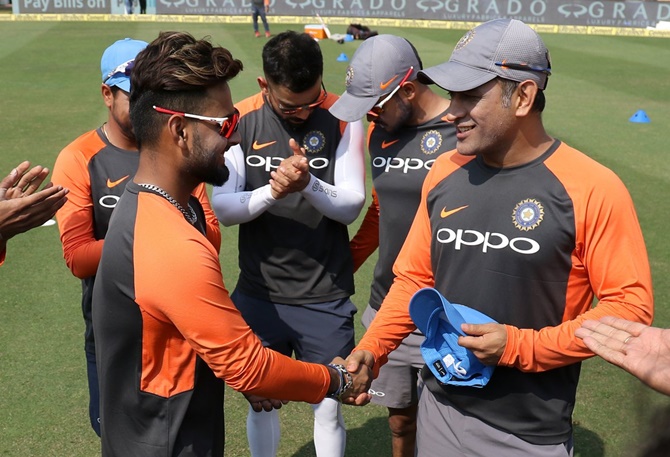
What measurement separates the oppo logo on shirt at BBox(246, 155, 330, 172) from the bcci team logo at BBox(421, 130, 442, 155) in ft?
1.90

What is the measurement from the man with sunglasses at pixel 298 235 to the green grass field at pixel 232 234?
81 centimetres

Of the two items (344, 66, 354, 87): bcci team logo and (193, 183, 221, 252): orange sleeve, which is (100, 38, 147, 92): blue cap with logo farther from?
(344, 66, 354, 87): bcci team logo

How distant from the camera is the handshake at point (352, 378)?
3273 millimetres

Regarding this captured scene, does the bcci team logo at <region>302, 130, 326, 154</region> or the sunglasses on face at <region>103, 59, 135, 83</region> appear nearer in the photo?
the sunglasses on face at <region>103, 59, 135, 83</region>

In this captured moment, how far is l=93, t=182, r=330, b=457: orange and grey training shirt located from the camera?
271 cm

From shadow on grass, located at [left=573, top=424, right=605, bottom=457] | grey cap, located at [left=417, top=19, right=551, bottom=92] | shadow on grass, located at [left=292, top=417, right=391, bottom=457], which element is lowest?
shadow on grass, located at [left=292, top=417, right=391, bottom=457]

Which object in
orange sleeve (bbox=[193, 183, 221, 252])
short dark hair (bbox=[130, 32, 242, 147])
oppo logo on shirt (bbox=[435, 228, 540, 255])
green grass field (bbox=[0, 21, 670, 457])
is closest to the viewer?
short dark hair (bbox=[130, 32, 242, 147])

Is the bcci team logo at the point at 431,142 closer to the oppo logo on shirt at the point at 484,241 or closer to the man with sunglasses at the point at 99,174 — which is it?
the oppo logo on shirt at the point at 484,241

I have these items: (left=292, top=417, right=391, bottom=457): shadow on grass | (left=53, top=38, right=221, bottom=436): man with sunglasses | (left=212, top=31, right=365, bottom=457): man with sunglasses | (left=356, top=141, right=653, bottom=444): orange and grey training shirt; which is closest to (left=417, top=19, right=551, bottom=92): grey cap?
(left=356, top=141, right=653, bottom=444): orange and grey training shirt

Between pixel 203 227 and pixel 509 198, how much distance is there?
128 centimetres

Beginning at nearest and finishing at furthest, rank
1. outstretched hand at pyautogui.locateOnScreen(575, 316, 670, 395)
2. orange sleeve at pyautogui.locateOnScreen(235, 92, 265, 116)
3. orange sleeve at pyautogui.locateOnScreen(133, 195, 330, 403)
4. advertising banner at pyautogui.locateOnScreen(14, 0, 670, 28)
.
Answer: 1. outstretched hand at pyautogui.locateOnScreen(575, 316, 670, 395)
2. orange sleeve at pyautogui.locateOnScreen(133, 195, 330, 403)
3. orange sleeve at pyautogui.locateOnScreen(235, 92, 265, 116)
4. advertising banner at pyautogui.locateOnScreen(14, 0, 670, 28)

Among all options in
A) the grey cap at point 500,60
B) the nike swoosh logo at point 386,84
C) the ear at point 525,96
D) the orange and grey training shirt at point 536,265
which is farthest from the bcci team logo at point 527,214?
the nike swoosh logo at point 386,84

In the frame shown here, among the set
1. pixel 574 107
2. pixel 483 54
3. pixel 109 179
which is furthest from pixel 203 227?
pixel 574 107

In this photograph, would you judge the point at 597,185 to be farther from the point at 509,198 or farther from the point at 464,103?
the point at 464,103
